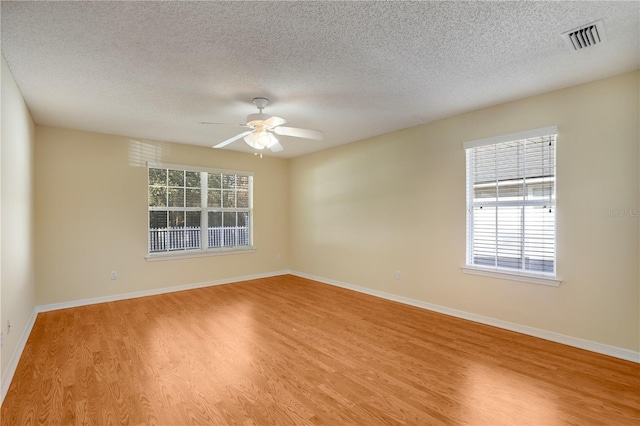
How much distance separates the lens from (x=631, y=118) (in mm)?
2844


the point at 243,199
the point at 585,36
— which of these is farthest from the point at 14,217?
the point at 585,36

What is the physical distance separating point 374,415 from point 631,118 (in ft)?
10.8

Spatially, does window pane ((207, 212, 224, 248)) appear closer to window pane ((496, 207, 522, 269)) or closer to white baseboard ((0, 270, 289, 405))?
white baseboard ((0, 270, 289, 405))

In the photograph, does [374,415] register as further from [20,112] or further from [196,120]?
[20,112]

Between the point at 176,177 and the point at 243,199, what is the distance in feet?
4.33

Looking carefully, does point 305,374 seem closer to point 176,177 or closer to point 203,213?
point 203,213

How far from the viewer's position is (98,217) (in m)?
4.78

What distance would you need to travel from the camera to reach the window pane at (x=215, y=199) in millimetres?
5887

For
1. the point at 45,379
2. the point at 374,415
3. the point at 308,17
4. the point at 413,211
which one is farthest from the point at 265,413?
the point at 413,211

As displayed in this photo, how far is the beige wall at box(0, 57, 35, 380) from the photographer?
98.2 inches

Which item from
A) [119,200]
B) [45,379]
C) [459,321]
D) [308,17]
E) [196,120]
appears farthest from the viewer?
[119,200]

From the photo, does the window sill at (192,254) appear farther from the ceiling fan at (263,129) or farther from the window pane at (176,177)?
the ceiling fan at (263,129)

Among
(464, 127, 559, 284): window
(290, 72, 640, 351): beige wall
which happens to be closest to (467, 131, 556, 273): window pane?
(464, 127, 559, 284): window

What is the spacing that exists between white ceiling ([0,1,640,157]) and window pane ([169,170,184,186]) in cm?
157
